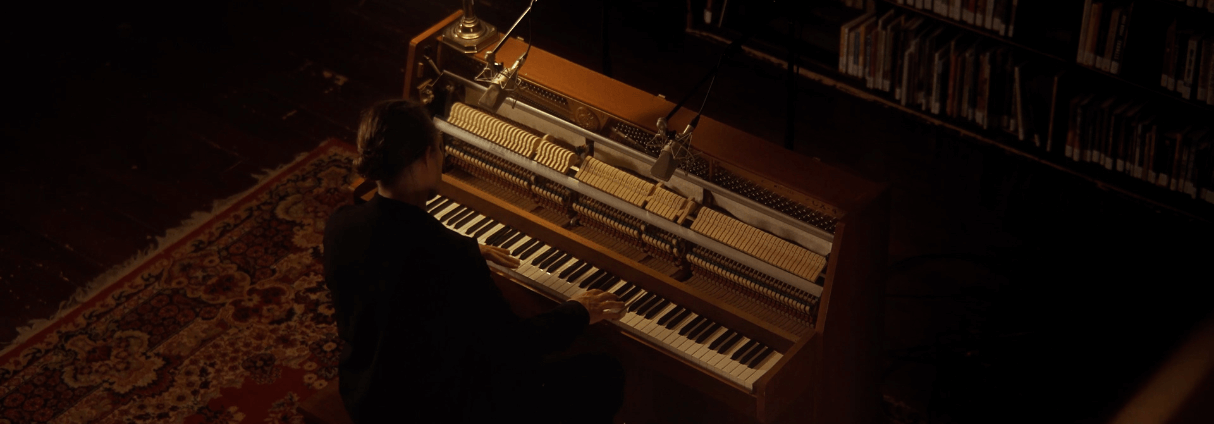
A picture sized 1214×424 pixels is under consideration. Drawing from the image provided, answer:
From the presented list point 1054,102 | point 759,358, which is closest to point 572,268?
point 759,358

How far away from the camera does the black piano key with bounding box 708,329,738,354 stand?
9.45ft

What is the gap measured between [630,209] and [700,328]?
356 millimetres

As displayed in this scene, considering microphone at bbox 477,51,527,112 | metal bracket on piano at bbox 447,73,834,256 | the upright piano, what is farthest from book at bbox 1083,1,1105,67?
microphone at bbox 477,51,527,112

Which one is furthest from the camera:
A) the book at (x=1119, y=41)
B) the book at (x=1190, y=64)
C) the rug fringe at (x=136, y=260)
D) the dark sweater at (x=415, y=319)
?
the rug fringe at (x=136, y=260)

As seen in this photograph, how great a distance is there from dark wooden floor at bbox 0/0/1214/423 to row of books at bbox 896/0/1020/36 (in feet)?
1.66

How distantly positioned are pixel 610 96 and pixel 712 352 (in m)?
0.73

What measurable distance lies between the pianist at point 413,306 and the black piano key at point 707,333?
1.24ft

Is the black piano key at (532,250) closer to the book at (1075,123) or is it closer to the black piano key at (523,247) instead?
the black piano key at (523,247)

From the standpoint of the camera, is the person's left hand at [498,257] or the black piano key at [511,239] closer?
the person's left hand at [498,257]

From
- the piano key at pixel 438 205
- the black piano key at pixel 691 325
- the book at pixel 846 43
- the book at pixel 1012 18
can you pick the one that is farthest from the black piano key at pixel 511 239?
the book at pixel 1012 18

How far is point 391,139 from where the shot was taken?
98.3 inches

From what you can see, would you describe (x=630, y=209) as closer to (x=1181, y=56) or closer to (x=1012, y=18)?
(x=1012, y=18)

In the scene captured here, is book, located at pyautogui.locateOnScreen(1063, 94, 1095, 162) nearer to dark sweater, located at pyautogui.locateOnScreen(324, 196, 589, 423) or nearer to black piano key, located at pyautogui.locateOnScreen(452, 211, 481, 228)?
black piano key, located at pyautogui.locateOnScreen(452, 211, 481, 228)

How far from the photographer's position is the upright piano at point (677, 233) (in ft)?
9.17
